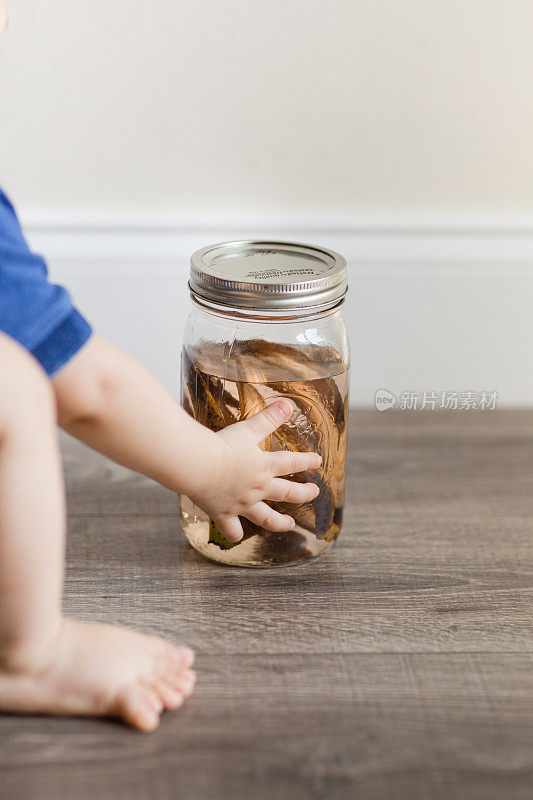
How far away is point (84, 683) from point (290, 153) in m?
0.66

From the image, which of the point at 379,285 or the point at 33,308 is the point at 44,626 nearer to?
the point at 33,308

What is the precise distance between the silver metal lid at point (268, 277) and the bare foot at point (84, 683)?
28 cm

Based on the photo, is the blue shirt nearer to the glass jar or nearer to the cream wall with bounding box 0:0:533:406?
the glass jar

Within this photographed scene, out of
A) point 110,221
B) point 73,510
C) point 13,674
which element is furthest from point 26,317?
point 110,221

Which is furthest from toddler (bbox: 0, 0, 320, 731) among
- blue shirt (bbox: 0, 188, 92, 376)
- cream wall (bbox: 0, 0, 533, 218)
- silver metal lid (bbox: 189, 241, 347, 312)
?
cream wall (bbox: 0, 0, 533, 218)

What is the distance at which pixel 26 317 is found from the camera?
579 mm

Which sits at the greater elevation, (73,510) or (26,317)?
(26,317)

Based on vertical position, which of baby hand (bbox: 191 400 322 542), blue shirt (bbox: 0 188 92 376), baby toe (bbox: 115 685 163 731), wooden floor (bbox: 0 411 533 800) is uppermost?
blue shirt (bbox: 0 188 92 376)

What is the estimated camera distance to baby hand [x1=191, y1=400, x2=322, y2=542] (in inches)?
27.4

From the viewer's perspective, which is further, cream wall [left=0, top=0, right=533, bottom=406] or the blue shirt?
cream wall [left=0, top=0, right=533, bottom=406]

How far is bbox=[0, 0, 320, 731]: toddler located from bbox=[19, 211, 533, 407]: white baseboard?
0.42m

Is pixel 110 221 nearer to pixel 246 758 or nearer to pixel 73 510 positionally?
pixel 73 510

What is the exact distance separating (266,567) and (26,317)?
1.07 ft

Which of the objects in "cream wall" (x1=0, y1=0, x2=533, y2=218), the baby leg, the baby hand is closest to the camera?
the baby leg
